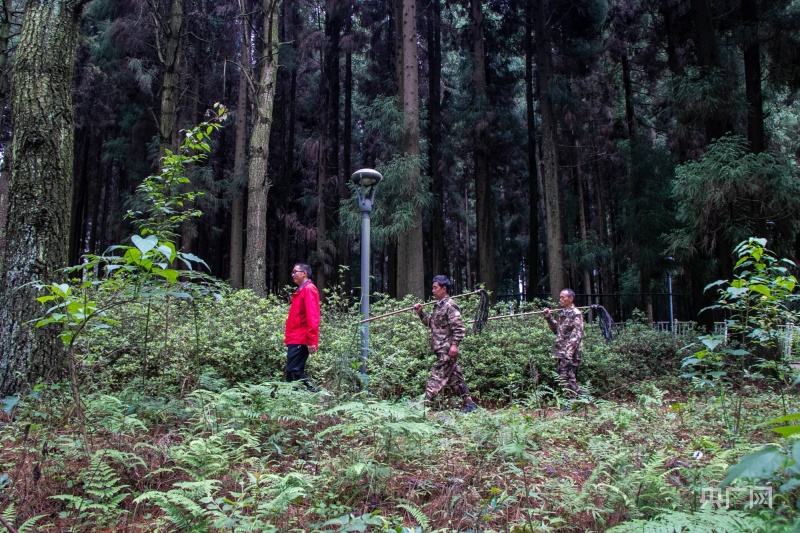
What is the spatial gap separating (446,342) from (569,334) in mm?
2307

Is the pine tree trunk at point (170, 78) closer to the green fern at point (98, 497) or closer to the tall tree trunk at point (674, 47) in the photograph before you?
the green fern at point (98, 497)

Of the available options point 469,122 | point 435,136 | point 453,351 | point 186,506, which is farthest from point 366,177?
point 435,136

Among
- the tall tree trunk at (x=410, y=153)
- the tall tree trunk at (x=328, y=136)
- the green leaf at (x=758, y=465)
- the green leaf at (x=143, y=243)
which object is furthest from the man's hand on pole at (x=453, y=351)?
the tall tree trunk at (x=328, y=136)

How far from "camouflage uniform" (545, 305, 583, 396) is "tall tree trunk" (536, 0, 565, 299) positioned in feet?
28.0

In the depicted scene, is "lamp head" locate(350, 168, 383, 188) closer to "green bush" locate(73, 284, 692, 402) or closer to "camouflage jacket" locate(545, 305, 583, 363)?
"green bush" locate(73, 284, 692, 402)

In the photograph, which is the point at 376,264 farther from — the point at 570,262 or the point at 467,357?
the point at 467,357

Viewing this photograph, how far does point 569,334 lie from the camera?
28.4 feet

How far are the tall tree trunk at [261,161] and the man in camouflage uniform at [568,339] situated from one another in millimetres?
7236

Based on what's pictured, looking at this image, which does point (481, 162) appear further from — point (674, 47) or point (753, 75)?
point (753, 75)

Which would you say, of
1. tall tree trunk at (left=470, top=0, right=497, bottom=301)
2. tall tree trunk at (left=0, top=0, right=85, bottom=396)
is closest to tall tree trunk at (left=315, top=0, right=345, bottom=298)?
tall tree trunk at (left=470, top=0, right=497, bottom=301)

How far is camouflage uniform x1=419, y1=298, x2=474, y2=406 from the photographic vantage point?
25.1 feet

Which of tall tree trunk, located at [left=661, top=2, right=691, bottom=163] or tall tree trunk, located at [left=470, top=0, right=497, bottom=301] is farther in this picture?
tall tree trunk, located at [left=470, top=0, right=497, bottom=301]

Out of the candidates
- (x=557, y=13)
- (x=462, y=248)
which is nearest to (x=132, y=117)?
(x=557, y=13)

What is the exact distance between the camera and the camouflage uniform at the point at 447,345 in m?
7.65
